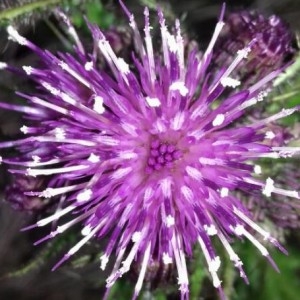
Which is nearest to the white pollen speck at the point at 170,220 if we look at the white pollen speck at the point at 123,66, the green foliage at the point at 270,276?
the white pollen speck at the point at 123,66

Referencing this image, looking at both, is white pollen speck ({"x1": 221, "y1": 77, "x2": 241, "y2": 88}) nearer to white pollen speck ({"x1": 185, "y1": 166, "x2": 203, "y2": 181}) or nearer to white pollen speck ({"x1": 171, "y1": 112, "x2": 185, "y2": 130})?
white pollen speck ({"x1": 171, "y1": 112, "x2": 185, "y2": 130})

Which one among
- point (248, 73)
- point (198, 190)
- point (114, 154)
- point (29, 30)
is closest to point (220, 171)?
point (198, 190)

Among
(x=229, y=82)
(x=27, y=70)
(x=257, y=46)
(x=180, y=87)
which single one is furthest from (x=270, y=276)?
(x=27, y=70)

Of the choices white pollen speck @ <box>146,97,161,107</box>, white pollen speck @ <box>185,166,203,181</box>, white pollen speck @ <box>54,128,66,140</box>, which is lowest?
white pollen speck @ <box>185,166,203,181</box>

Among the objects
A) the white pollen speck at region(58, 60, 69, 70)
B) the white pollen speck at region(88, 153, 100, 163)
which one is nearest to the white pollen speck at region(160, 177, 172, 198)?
the white pollen speck at region(88, 153, 100, 163)

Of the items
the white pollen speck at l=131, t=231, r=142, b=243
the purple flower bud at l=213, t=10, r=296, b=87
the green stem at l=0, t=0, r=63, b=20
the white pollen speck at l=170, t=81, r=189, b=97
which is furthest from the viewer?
the green stem at l=0, t=0, r=63, b=20

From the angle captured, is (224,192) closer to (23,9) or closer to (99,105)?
(99,105)

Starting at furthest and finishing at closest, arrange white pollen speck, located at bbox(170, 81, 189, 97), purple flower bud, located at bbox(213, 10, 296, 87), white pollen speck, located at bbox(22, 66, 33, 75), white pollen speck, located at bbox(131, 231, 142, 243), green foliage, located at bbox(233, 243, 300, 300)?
1. green foliage, located at bbox(233, 243, 300, 300)
2. purple flower bud, located at bbox(213, 10, 296, 87)
3. white pollen speck, located at bbox(22, 66, 33, 75)
4. white pollen speck, located at bbox(131, 231, 142, 243)
5. white pollen speck, located at bbox(170, 81, 189, 97)

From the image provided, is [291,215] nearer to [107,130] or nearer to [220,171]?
[220,171]
